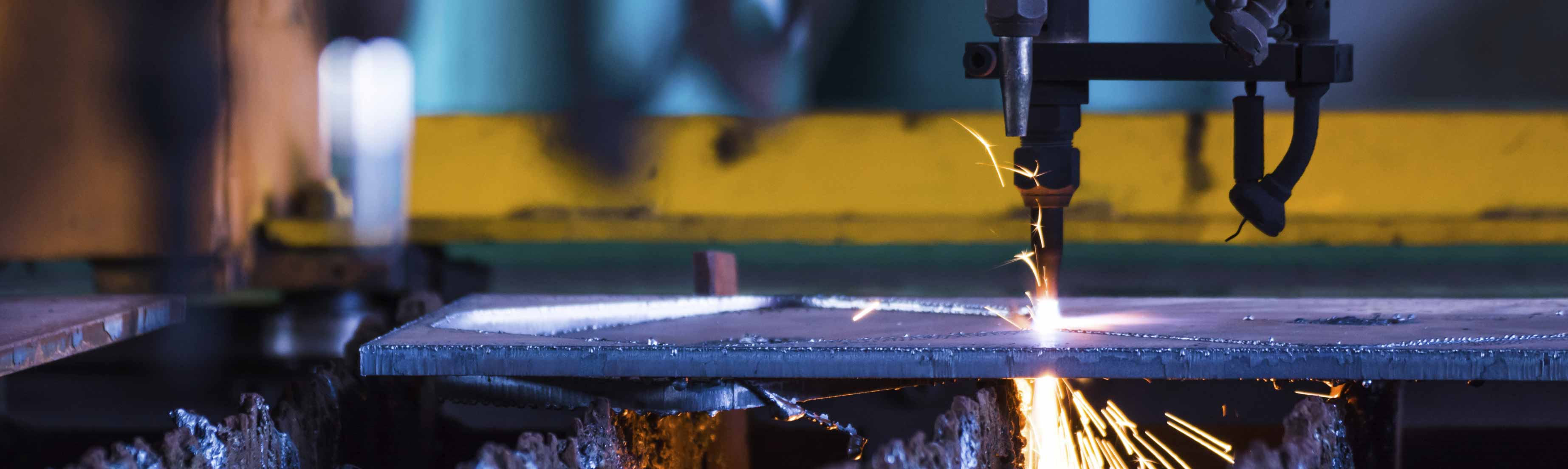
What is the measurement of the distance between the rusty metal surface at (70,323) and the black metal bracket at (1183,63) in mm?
771

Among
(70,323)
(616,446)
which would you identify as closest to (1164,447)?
(616,446)

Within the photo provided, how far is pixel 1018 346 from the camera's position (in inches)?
39.9

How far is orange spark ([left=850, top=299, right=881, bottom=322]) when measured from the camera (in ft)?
4.24

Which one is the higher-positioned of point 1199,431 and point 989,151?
point 989,151

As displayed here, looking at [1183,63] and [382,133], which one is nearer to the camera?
[1183,63]

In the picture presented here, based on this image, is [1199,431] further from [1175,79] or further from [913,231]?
[1175,79]

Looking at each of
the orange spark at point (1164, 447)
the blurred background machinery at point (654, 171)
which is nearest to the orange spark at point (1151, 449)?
the orange spark at point (1164, 447)

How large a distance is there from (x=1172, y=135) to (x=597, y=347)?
2.77 feet

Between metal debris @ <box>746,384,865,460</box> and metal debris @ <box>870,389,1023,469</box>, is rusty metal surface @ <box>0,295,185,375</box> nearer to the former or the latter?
metal debris @ <box>746,384,865,460</box>

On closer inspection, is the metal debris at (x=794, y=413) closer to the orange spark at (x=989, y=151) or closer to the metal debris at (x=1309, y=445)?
the metal debris at (x=1309, y=445)

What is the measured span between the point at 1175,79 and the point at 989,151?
0.52 m

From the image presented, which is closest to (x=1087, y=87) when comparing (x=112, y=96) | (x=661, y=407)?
(x=661, y=407)

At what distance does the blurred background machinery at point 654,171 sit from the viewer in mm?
1557

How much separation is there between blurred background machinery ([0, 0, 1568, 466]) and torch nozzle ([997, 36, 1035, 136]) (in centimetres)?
55
